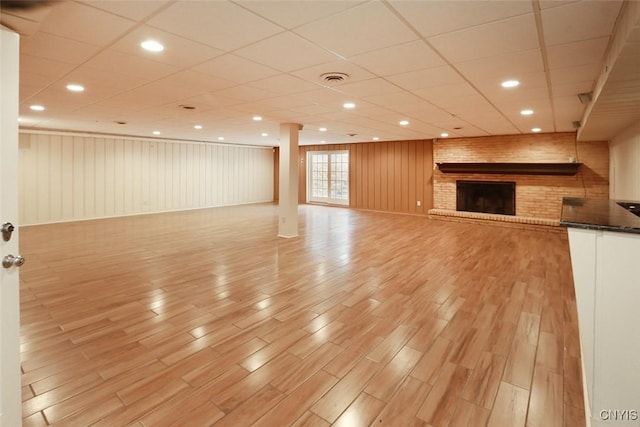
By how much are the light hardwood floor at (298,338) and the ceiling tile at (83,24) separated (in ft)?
7.63

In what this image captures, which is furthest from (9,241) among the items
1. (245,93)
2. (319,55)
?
(245,93)

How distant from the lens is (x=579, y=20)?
6.92ft

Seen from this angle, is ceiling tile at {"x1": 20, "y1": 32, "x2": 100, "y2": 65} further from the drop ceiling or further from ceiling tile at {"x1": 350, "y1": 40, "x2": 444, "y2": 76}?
ceiling tile at {"x1": 350, "y1": 40, "x2": 444, "y2": 76}

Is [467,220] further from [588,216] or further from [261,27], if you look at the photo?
[261,27]

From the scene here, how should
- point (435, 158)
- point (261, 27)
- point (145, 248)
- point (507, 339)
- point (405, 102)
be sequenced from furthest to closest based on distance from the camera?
point (435, 158)
point (145, 248)
point (405, 102)
point (507, 339)
point (261, 27)

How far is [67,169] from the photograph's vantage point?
862cm

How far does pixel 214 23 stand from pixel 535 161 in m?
8.42

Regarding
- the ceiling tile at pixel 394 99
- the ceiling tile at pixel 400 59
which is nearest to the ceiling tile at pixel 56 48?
the ceiling tile at pixel 400 59

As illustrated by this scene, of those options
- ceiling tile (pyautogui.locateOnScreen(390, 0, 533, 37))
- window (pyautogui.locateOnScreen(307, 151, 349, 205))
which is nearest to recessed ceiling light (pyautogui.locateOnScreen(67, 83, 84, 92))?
ceiling tile (pyautogui.locateOnScreen(390, 0, 533, 37))

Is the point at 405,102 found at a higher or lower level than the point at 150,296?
higher

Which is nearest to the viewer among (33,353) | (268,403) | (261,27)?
(268,403)

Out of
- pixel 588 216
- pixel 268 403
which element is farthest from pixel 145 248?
pixel 588 216

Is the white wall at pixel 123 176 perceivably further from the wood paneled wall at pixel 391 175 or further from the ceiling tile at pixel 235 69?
the ceiling tile at pixel 235 69

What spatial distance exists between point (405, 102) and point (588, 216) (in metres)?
3.07
